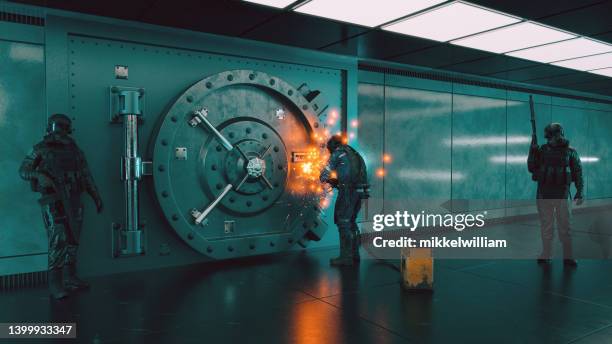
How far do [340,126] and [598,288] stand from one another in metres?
3.59

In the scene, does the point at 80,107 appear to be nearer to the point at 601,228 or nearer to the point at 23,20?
the point at 23,20

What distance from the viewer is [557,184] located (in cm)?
514

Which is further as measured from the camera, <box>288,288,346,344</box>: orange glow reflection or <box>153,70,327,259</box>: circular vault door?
<box>153,70,327,259</box>: circular vault door

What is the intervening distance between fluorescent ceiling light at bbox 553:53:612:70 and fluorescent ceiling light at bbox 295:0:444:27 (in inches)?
145

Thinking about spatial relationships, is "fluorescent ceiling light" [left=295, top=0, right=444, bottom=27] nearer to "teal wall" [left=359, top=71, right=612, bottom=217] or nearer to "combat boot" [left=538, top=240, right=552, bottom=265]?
"teal wall" [left=359, top=71, right=612, bottom=217]

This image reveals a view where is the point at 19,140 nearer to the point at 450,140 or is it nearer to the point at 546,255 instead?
the point at 546,255

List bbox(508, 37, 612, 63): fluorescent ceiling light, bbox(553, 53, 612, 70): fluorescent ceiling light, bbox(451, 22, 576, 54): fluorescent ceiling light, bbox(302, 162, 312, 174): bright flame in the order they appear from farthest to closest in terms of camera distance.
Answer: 1. bbox(553, 53, 612, 70): fluorescent ceiling light
2. bbox(302, 162, 312, 174): bright flame
3. bbox(508, 37, 612, 63): fluorescent ceiling light
4. bbox(451, 22, 576, 54): fluorescent ceiling light

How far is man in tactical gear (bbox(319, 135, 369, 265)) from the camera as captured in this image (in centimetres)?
497

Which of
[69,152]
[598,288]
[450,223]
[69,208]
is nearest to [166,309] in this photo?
[69,208]

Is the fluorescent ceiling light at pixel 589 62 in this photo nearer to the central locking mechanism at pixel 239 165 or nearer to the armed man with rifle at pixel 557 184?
the armed man with rifle at pixel 557 184

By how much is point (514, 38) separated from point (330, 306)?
159 inches

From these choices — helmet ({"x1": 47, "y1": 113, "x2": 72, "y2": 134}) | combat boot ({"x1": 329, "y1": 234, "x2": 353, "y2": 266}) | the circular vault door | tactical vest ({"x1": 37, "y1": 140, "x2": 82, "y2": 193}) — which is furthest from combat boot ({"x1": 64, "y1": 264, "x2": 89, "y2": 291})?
combat boot ({"x1": 329, "y1": 234, "x2": 353, "y2": 266})

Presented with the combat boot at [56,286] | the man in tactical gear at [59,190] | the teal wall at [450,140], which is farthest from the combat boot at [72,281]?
the teal wall at [450,140]

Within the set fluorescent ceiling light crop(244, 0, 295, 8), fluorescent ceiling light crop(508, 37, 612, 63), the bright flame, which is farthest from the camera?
the bright flame
